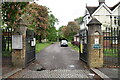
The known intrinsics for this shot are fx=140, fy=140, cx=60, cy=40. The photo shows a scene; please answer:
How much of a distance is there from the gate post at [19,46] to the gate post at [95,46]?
4023 mm

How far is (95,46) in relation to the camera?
27.3ft

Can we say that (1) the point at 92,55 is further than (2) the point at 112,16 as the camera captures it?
No

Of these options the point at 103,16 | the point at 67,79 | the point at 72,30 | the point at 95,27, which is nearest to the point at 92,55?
the point at 95,27

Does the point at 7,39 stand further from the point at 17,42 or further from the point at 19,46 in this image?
the point at 19,46

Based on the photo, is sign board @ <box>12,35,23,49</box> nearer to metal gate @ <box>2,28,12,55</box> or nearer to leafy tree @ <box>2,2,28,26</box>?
metal gate @ <box>2,28,12,55</box>

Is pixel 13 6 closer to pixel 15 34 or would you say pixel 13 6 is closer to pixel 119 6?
pixel 15 34

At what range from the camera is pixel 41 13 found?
33.0 meters

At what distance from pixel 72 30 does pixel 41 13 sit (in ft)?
97.4

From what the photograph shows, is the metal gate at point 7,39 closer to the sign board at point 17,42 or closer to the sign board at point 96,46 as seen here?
the sign board at point 17,42

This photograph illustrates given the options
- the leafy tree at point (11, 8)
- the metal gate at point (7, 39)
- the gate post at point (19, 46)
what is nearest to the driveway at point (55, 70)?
the gate post at point (19, 46)

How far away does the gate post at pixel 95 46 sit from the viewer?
329 inches

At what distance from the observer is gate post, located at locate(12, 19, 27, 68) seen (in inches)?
327

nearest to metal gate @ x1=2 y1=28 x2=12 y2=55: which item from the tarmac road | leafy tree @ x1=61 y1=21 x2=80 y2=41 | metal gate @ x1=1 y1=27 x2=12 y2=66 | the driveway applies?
metal gate @ x1=1 y1=27 x2=12 y2=66

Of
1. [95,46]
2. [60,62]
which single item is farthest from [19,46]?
[95,46]
